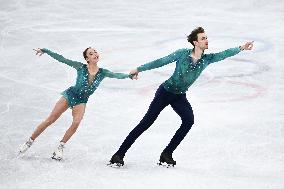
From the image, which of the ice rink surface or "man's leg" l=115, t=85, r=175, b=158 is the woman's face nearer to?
"man's leg" l=115, t=85, r=175, b=158

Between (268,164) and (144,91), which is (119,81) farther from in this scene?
(268,164)

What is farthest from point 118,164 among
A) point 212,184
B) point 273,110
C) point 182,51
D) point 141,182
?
point 273,110

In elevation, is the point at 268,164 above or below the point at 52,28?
below

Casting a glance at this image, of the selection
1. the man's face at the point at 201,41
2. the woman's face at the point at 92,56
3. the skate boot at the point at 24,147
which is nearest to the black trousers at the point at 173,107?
the man's face at the point at 201,41

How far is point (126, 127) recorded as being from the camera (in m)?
7.36

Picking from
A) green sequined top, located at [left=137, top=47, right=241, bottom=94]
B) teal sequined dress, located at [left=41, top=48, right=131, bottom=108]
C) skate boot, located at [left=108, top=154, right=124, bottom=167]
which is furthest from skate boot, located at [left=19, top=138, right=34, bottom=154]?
green sequined top, located at [left=137, top=47, right=241, bottom=94]

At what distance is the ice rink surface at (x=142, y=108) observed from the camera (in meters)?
5.47

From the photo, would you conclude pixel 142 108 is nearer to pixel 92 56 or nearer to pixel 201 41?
pixel 92 56

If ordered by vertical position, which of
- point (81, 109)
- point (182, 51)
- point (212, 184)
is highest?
point (182, 51)

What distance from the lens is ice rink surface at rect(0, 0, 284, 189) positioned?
5.47m

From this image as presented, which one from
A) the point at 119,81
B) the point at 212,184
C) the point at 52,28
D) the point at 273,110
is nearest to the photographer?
the point at 212,184

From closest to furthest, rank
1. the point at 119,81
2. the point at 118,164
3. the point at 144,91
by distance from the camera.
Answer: the point at 118,164
the point at 144,91
the point at 119,81

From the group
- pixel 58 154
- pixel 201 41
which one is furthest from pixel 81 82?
pixel 201 41

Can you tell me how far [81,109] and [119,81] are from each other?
4272mm
